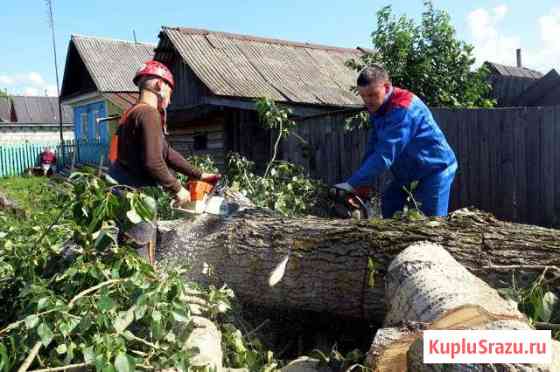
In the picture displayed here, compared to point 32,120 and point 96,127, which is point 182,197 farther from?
point 32,120

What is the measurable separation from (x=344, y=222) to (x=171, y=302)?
1.21 metres

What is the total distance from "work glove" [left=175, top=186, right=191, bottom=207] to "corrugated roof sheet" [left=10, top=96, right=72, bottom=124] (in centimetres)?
3150

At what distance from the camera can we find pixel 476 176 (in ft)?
19.6

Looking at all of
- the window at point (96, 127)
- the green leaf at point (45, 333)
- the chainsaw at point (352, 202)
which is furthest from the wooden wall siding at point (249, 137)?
the window at point (96, 127)

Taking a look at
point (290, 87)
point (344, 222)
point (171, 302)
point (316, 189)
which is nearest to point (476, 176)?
point (316, 189)

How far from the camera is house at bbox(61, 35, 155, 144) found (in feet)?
61.1

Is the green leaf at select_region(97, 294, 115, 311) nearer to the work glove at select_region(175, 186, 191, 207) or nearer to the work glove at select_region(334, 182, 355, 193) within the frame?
the work glove at select_region(175, 186, 191, 207)

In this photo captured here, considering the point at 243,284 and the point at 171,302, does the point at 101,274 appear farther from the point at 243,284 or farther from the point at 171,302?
the point at 243,284

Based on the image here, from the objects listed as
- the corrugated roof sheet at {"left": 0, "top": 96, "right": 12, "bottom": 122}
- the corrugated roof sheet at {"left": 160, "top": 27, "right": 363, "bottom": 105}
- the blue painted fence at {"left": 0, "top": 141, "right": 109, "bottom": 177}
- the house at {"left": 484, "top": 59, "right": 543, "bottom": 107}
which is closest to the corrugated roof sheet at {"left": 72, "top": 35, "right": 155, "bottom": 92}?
the blue painted fence at {"left": 0, "top": 141, "right": 109, "bottom": 177}

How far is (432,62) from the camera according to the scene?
823cm

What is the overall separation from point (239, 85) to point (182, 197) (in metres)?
7.70

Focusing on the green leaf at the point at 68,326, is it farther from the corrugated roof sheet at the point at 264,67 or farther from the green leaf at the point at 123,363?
the corrugated roof sheet at the point at 264,67

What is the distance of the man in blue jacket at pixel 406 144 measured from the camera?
365cm

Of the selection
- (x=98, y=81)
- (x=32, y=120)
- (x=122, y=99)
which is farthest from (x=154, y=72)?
(x=32, y=120)
